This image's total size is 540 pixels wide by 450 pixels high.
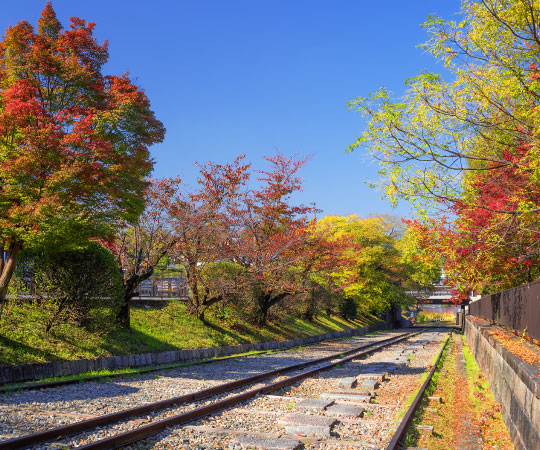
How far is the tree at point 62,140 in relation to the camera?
436 inches

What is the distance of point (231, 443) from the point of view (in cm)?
626

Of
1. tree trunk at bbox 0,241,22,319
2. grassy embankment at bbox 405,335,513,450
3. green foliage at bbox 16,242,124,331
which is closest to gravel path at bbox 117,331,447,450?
grassy embankment at bbox 405,335,513,450

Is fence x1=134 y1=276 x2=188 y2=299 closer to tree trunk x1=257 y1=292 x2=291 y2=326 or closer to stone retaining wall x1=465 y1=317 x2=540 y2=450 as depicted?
tree trunk x1=257 y1=292 x2=291 y2=326

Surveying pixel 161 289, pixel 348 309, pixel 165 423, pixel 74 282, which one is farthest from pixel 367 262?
pixel 165 423

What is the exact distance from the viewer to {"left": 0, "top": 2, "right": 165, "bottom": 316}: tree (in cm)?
1109

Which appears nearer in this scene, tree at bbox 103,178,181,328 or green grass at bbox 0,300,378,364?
green grass at bbox 0,300,378,364

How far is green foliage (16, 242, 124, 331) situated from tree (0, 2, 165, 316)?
3.24ft

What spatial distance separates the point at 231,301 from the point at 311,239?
582cm

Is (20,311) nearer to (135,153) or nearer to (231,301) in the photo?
(135,153)

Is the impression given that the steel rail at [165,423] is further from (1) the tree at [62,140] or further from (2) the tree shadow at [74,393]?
(1) the tree at [62,140]

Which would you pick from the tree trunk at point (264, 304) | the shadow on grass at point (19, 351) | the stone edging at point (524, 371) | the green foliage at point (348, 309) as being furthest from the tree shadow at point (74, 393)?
the green foliage at point (348, 309)

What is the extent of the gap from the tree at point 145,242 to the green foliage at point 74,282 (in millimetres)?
2791

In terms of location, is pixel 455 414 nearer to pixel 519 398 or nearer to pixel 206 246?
pixel 519 398

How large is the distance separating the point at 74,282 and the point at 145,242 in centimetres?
625
